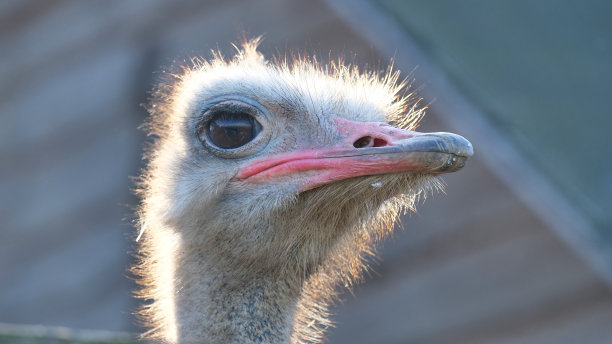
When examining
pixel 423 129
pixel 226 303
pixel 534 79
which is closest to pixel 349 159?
pixel 226 303

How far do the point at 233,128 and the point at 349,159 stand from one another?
30 centimetres

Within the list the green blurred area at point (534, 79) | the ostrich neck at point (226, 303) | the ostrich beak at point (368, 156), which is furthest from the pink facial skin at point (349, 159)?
the green blurred area at point (534, 79)

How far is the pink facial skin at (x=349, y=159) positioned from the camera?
1819 millimetres

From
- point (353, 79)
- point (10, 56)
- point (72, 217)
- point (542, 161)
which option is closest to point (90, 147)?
point (72, 217)

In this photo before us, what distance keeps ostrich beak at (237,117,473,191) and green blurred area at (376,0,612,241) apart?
137 centimetres

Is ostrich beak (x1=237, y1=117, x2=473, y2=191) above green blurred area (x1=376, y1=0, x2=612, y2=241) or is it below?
below

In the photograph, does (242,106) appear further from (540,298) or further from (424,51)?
(540,298)

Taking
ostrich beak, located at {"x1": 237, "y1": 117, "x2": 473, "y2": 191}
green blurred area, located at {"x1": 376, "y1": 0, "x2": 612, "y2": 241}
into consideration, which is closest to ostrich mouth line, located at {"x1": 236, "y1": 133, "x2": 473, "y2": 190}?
ostrich beak, located at {"x1": 237, "y1": 117, "x2": 473, "y2": 191}

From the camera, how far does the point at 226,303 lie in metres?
2.09

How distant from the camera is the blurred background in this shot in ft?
10.7

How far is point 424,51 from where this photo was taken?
3.29 metres

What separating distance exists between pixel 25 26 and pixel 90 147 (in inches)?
29.3

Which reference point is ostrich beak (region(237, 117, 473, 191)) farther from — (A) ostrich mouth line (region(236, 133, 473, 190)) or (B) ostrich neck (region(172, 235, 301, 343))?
(B) ostrich neck (region(172, 235, 301, 343))

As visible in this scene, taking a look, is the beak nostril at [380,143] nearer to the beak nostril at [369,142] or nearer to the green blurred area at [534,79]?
the beak nostril at [369,142]
